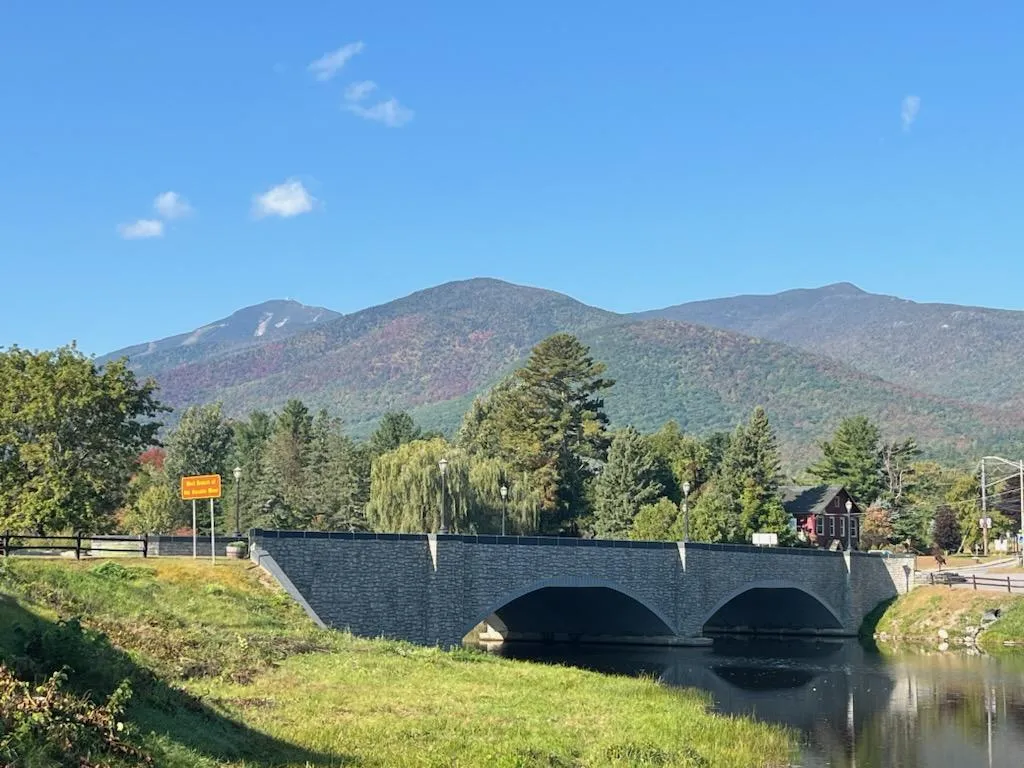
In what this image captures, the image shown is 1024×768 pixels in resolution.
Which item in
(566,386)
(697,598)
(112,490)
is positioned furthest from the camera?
(566,386)

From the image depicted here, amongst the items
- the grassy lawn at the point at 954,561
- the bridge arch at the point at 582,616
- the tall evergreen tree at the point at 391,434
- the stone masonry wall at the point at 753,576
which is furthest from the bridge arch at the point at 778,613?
the tall evergreen tree at the point at 391,434

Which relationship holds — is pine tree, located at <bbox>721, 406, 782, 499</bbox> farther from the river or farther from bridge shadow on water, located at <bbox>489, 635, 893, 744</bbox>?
the river

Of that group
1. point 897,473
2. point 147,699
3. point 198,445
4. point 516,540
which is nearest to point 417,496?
point 516,540

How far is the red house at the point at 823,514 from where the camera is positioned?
102 metres

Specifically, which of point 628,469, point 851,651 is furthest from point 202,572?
point 628,469

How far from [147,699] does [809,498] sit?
296 feet

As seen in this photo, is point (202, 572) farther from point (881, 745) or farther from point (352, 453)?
point (352, 453)

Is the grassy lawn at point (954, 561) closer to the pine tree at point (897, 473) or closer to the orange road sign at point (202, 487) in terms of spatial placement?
the pine tree at point (897, 473)

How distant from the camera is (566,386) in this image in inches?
4124

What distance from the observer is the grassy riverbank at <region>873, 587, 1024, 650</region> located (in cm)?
6900

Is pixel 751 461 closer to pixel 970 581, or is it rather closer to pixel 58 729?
Result: pixel 970 581

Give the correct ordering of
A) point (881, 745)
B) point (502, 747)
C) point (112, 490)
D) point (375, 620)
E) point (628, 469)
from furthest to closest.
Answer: point (628, 469) < point (112, 490) < point (375, 620) < point (881, 745) < point (502, 747)

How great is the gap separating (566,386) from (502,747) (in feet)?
263

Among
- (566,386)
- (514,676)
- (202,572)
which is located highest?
(566,386)
